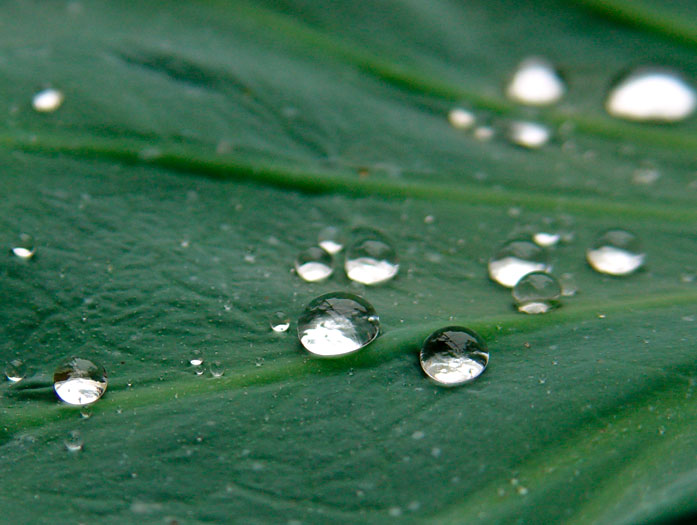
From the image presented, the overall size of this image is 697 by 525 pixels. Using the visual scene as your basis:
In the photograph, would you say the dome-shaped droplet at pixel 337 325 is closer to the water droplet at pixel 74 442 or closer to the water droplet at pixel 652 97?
the water droplet at pixel 74 442

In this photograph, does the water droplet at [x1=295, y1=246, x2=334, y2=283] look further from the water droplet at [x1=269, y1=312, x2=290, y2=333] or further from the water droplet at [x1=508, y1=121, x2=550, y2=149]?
the water droplet at [x1=508, y1=121, x2=550, y2=149]

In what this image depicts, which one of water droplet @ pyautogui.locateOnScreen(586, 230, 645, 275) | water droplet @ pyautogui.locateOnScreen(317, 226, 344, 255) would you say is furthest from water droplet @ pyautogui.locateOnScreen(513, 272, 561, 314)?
water droplet @ pyautogui.locateOnScreen(317, 226, 344, 255)

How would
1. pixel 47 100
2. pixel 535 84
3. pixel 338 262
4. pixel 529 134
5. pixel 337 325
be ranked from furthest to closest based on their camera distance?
pixel 535 84 → pixel 529 134 → pixel 47 100 → pixel 338 262 → pixel 337 325

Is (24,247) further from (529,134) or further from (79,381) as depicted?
(529,134)

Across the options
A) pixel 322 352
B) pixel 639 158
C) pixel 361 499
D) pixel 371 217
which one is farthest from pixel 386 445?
pixel 639 158

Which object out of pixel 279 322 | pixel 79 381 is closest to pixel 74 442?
pixel 79 381
